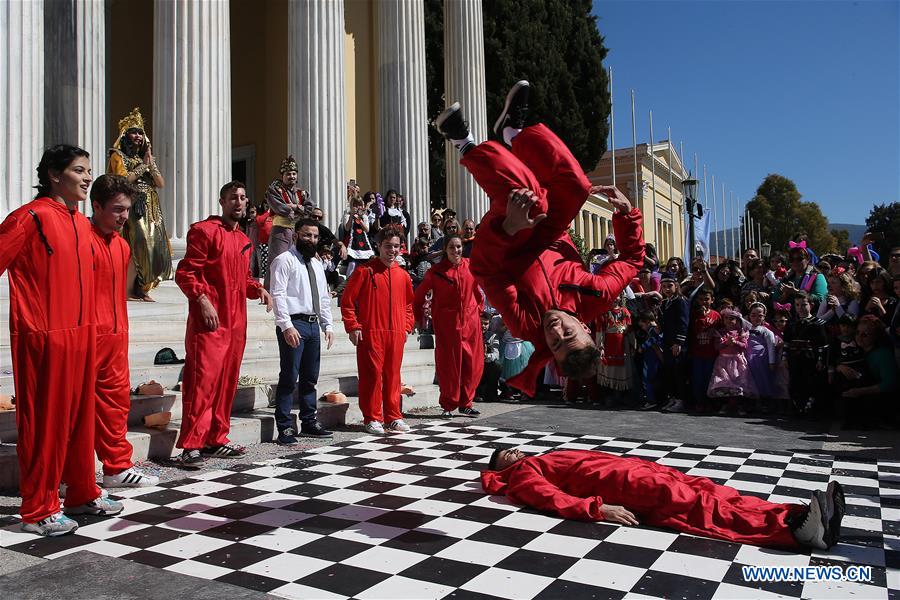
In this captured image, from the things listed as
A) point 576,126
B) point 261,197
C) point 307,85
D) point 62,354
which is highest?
point 576,126

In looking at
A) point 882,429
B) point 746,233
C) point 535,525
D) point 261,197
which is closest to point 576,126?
point 261,197

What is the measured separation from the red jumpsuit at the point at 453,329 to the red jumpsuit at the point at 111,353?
379 cm

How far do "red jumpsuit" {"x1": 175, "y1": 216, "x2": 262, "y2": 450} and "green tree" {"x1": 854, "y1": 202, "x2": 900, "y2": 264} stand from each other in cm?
4601

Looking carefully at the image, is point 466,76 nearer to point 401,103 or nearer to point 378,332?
point 401,103

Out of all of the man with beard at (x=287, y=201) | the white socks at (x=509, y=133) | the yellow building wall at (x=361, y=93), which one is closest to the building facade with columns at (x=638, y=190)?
the yellow building wall at (x=361, y=93)

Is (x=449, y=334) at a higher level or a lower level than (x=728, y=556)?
higher

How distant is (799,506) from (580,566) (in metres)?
1.26

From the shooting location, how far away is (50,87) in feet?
29.8

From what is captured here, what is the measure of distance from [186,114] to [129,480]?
6.09m

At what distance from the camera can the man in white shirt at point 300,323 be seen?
6.09 meters

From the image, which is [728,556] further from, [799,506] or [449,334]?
[449,334]

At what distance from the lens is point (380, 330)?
6.88m

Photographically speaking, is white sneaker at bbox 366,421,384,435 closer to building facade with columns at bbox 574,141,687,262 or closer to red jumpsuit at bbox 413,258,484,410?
red jumpsuit at bbox 413,258,484,410

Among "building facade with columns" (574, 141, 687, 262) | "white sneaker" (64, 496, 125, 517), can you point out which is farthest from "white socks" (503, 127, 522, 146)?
"building facade with columns" (574, 141, 687, 262)
